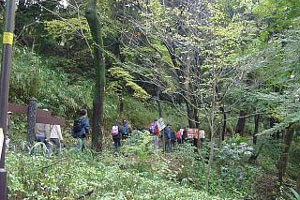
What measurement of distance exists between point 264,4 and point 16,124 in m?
9.29

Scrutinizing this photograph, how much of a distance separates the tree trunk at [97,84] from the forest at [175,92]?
3cm

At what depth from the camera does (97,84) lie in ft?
38.2

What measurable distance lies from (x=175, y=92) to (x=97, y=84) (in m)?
3.08

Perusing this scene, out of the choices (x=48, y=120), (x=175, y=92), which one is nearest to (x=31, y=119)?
(x=48, y=120)

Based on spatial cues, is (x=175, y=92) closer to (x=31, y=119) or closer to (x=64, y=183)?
(x=31, y=119)

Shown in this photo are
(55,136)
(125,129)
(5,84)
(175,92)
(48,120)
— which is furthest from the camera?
(125,129)

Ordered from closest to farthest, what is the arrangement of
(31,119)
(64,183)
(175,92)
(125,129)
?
(64,183) → (31,119) → (175,92) → (125,129)

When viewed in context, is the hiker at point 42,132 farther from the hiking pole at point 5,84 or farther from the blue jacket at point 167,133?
the blue jacket at point 167,133

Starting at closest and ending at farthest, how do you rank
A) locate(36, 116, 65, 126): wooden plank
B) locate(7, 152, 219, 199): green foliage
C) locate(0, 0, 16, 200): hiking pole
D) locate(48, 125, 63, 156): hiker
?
locate(0, 0, 16, 200): hiking pole, locate(7, 152, 219, 199): green foliage, locate(36, 116, 65, 126): wooden plank, locate(48, 125, 63, 156): hiker

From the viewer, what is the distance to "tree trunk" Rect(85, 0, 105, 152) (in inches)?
449

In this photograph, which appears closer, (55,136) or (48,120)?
(48,120)

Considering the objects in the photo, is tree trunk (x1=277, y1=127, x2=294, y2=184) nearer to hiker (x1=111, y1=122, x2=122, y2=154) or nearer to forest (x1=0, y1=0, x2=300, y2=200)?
forest (x1=0, y1=0, x2=300, y2=200)

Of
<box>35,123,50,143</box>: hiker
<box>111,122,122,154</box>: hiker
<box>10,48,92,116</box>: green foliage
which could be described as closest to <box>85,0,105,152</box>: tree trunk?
<box>35,123,50,143</box>: hiker

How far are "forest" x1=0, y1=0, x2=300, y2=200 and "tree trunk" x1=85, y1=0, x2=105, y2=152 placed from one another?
1.2 inches
